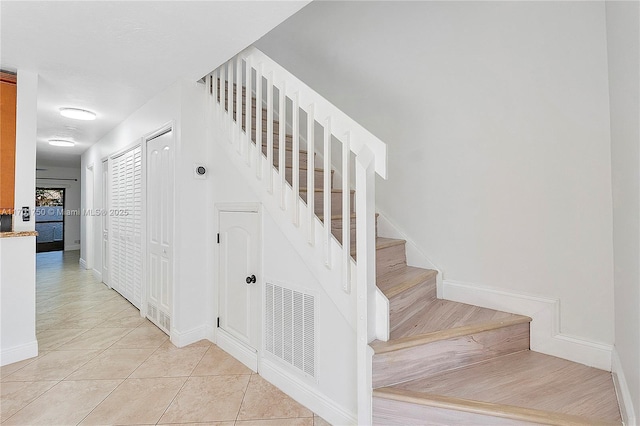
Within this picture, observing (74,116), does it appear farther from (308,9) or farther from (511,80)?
(511,80)

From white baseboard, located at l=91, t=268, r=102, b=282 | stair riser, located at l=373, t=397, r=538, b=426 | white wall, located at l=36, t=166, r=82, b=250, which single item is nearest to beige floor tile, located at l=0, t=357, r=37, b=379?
stair riser, located at l=373, t=397, r=538, b=426

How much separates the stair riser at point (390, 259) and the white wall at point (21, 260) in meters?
2.86

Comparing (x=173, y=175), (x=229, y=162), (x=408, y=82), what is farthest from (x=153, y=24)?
(x=408, y=82)

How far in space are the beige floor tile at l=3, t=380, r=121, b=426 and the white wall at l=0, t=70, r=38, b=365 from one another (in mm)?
721

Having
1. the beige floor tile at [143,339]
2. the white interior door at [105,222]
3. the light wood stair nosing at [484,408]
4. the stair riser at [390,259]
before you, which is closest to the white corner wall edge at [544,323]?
the stair riser at [390,259]

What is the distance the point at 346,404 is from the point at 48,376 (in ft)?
7.41

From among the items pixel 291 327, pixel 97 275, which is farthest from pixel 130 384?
pixel 97 275

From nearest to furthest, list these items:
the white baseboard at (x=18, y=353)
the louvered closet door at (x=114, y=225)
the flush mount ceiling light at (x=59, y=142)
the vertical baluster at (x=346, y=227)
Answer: the vertical baluster at (x=346, y=227), the white baseboard at (x=18, y=353), the louvered closet door at (x=114, y=225), the flush mount ceiling light at (x=59, y=142)

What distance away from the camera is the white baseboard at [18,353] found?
2.38 meters

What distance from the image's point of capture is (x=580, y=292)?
173 cm

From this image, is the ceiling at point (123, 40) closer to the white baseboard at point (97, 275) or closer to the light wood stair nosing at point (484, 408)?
the light wood stair nosing at point (484, 408)

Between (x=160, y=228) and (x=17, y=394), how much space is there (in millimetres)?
1537

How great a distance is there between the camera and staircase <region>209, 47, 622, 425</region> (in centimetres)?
130

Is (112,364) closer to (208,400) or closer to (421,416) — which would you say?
(208,400)
